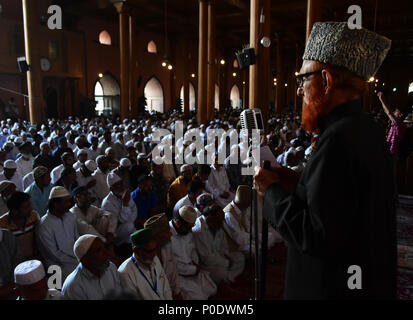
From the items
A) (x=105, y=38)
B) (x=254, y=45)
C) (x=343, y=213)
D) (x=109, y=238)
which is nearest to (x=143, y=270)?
(x=109, y=238)

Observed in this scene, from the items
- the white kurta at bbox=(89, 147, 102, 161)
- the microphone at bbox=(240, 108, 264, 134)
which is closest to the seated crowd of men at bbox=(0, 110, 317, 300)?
the microphone at bbox=(240, 108, 264, 134)

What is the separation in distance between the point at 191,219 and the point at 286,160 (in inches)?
130

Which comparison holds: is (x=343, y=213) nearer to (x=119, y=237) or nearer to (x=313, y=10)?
(x=119, y=237)

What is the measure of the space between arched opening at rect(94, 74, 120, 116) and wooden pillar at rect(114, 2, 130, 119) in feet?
23.3

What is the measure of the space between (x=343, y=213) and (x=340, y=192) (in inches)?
2.4

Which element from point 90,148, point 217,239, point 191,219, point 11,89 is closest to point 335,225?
point 191,219

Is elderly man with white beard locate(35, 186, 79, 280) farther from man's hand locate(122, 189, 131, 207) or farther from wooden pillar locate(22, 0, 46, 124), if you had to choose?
wooden pillar locate(22, 0, 46, 124)

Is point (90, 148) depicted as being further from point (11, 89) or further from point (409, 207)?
point (11, 89)

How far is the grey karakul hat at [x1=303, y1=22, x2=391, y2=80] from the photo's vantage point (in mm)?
1220

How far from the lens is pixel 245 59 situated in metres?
7.52

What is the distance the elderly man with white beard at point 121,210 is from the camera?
4.91 m

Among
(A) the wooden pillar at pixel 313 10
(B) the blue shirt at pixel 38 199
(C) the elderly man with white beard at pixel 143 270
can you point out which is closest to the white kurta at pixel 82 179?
(B) the blue shirt at pixel 38 199

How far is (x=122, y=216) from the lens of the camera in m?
4.99

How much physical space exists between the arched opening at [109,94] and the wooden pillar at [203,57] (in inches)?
430
